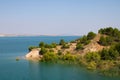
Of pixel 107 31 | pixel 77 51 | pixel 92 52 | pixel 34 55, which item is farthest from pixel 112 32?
pixel 34 55

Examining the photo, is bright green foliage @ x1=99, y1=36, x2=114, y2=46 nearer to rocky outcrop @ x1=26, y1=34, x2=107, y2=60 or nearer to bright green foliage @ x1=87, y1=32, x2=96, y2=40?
rocky outcrop @ x1=26, y1=34, x2=107, y2=60

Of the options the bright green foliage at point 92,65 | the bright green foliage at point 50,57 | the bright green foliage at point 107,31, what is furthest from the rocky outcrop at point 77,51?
the bright green foliage at point 92,65

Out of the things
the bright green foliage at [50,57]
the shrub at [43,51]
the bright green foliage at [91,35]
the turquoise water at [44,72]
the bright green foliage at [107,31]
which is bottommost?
the turquoise water at [44,72]

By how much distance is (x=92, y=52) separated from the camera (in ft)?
209

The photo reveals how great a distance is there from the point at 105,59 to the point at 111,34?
18.8 meters

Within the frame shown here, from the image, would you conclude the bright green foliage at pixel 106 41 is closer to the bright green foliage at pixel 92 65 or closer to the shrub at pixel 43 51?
the bright green foliage at pixel 92 65

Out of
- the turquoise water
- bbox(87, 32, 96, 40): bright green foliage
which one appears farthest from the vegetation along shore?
the turquoise water

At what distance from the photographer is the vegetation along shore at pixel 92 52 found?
55831 mm

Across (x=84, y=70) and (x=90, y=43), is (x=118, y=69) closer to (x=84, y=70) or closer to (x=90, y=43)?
(x=84, y=70)

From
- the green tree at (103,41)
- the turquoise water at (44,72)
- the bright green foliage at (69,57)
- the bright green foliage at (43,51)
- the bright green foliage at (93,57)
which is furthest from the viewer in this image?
the green tree at (103,41)

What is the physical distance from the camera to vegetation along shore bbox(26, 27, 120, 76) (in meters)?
55.8

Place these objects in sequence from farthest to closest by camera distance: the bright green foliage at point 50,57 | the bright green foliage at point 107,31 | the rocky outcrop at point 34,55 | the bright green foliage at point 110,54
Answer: the bright green foliage at point 107,31 → the rocky outcrop at point 34,55 → the bright green foliage at point 50,57 → the bright green foliage at point 110,54

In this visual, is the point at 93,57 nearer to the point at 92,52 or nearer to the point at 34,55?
the point at 92,52

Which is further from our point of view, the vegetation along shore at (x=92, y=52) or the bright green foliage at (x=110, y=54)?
the bright green foliage at (x=110, y=54)
